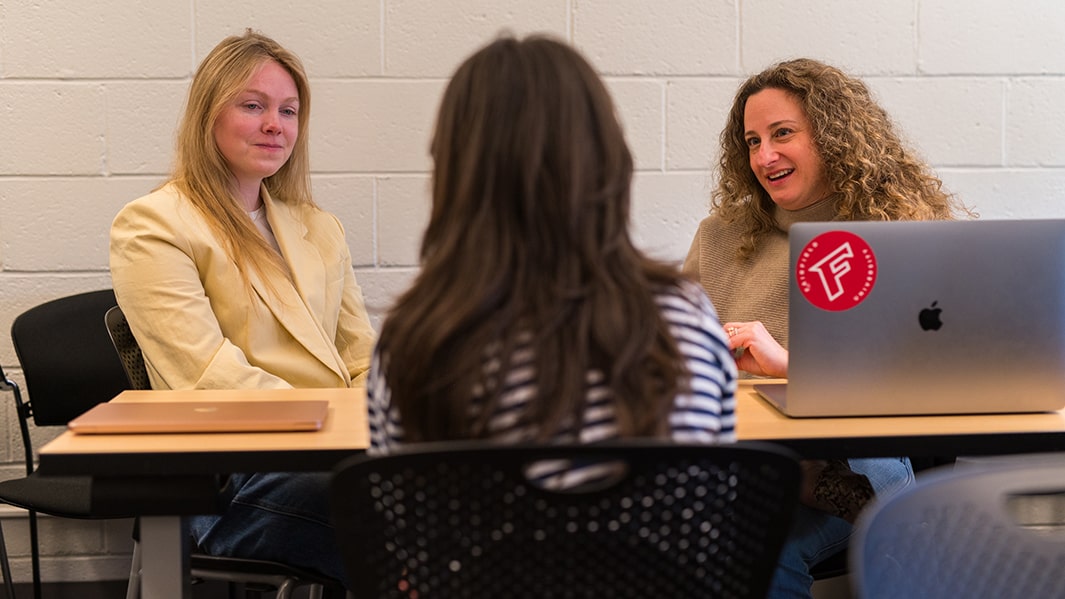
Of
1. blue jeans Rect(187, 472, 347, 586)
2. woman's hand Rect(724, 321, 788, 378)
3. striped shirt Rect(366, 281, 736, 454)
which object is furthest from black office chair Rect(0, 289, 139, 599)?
striped shirt Rect(366, 281, 736, 454)

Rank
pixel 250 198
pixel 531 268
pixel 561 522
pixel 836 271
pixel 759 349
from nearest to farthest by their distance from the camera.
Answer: pixel 561 522, pixel 531 268, pixel 836 271, pixel 759 349, pixel 250 198

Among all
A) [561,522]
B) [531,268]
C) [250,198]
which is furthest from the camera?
[250,198]

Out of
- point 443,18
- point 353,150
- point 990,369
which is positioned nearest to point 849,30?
point 443,18

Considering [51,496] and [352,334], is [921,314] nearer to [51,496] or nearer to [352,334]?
[352,334]

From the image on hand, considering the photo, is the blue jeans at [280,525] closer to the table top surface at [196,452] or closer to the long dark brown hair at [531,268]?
the table top surface at [196,452]

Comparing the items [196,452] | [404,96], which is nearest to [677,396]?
[196,452]

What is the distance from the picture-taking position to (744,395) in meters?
1.66

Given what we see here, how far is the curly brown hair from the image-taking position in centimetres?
208

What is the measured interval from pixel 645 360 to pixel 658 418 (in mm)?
54

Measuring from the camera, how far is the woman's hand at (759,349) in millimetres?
1722

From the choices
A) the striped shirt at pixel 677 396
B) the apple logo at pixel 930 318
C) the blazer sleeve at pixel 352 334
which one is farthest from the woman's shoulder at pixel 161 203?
the apple logo at pixel 930 318

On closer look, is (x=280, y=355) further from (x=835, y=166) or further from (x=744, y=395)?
(x=835, y=166)

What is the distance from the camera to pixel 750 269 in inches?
86.1

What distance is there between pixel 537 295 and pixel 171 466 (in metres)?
0.56
